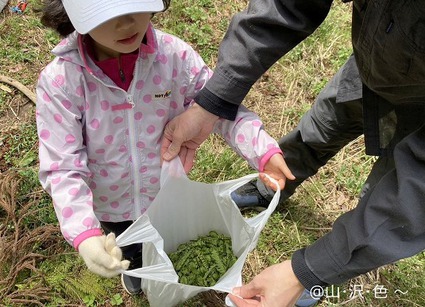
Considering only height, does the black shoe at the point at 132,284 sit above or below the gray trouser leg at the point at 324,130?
below

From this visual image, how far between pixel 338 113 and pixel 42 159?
3.39 feet

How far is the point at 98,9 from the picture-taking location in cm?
109

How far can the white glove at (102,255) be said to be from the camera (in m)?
1.16

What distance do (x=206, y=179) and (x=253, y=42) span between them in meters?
1.09

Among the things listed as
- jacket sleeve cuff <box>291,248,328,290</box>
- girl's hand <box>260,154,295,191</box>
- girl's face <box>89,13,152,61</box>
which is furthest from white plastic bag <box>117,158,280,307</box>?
girl's face <box>89,13,152,61</box>

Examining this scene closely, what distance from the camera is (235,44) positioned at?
134cm

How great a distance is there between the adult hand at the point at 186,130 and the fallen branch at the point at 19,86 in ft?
4.09

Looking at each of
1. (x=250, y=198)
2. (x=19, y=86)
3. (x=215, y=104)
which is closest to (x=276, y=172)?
(x=215, y=104)

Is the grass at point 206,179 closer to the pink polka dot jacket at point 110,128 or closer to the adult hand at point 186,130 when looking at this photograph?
the pink polka dot jacket at point 110,128

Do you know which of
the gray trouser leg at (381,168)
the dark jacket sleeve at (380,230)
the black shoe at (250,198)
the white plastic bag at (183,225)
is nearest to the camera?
the dark jacket sleeve at (380,230)

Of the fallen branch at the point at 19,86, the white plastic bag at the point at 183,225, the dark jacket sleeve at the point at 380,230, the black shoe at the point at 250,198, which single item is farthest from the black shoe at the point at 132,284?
the fallen branch at the point at 19,86

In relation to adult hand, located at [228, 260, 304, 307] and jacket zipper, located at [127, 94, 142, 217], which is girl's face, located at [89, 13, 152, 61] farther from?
adult hand, located at [228, 260, 304, 307]

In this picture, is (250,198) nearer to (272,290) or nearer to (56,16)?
(272,290)

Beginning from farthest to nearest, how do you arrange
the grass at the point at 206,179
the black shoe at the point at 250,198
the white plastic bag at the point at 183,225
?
1. the black shoe at the point at 250,198
2. the grass at the point at 206,179
3. the white plastic bag at the point at 183,225
